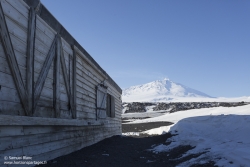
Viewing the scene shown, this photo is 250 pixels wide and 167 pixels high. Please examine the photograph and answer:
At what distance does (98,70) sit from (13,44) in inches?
255

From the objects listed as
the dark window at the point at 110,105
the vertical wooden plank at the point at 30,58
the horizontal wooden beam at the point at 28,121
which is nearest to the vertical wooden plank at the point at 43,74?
the vertical wooden plank at the point at 30,58

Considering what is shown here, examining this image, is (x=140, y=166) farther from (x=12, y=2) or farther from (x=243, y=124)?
(x=243, y=124)

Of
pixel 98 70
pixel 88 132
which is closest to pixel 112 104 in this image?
pixel 98 70

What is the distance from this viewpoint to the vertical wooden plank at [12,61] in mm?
3863

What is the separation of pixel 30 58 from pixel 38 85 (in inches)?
23.0

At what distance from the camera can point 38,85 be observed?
493 cm

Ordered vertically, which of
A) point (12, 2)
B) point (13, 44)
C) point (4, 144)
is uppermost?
point (12, 2)

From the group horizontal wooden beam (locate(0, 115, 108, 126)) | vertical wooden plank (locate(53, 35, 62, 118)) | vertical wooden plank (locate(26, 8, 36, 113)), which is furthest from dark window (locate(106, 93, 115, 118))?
vertical wooden plank (locate(26, 8, 36, 113))

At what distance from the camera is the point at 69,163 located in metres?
5.47

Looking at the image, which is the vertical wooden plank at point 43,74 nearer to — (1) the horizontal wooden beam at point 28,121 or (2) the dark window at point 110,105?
(1) the horizontal wooden beam at point 28,121

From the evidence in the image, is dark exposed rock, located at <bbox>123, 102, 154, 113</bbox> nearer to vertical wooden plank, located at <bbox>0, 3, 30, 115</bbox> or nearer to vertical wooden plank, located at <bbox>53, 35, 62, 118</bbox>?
vertical wooden plank, located at <bbox>53, 35, 62, 118</bbox>

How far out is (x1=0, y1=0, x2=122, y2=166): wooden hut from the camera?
A: 3.97m

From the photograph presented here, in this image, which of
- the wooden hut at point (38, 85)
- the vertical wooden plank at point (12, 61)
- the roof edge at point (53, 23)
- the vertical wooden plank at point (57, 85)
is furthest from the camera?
the vertical wooden plank at point (57, 85)

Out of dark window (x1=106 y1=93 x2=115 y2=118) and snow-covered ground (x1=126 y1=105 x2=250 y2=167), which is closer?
snow-covered ground (x1=126 y1=105 x2=250 y2=167)
